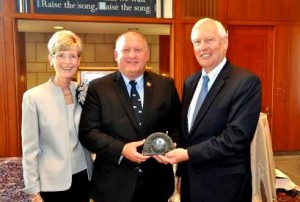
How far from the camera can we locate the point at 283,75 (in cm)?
466

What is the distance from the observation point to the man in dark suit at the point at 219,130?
155cm

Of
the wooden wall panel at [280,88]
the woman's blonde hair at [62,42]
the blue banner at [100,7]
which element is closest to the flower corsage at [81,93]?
the woman's blonde hair at [62,42]

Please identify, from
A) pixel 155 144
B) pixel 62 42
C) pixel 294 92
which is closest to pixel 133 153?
pixel 155 144

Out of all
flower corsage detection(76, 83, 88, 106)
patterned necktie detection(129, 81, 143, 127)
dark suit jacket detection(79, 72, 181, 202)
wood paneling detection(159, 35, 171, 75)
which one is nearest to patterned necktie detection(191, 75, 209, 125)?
dark suit jacket detection(79, 72, 181, 202)

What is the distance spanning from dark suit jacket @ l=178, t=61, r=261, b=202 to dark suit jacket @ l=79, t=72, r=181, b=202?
0.21m

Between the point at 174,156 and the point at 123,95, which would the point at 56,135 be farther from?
the point at 174,156

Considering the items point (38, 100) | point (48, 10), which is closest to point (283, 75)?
point (48, 10)

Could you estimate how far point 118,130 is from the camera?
67.0 inches

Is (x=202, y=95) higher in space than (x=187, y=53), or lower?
lower

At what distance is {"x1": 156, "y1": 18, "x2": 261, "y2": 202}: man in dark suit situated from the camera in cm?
155

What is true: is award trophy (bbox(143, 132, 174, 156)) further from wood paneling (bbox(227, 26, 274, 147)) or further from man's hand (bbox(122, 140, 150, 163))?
wood paneling (bbox(227, 26, 274, 147))

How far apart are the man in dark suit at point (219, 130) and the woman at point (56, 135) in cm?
49

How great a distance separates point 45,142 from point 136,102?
0.52 m

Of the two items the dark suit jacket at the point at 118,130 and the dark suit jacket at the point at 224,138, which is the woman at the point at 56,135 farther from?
the dark suit jacket at the point at 224,138
